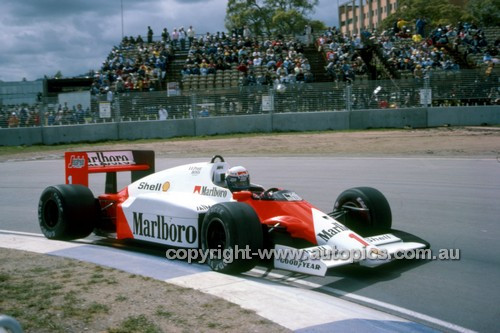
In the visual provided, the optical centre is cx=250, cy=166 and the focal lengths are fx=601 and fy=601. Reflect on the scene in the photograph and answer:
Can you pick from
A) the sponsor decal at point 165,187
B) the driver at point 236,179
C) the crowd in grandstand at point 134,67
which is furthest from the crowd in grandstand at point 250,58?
the driver at point 236,179

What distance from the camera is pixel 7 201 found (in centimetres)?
1314

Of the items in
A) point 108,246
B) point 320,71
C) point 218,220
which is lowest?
point 108,246

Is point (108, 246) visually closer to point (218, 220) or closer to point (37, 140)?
point (218, 220)

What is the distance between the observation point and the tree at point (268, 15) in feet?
245

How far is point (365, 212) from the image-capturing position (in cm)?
788

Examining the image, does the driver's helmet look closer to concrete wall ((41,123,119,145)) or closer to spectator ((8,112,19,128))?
concrete wall ((41,123,119,145))

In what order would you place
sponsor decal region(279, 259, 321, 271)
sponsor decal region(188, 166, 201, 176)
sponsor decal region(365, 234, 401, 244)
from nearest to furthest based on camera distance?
sponsor decal region(279, 259, 321, 271) < sponsor decal region(365, 234, 401, 244) < sponsor decal region(188, 166, 201, 176)

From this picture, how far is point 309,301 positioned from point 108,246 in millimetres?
4000

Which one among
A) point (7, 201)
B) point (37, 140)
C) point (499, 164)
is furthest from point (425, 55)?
point (7, 201)

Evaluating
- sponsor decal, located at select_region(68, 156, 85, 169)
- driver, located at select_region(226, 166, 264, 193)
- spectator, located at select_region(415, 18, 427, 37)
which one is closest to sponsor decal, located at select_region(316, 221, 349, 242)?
driver, located at select_region(226, 166, 264, 193)

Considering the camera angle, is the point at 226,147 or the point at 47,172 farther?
the point at 226,147

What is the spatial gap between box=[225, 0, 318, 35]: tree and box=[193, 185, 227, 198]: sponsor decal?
68.2 metres

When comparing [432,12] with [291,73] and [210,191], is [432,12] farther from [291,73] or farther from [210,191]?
[210,191]

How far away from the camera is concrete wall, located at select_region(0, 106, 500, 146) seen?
84.4 ft
